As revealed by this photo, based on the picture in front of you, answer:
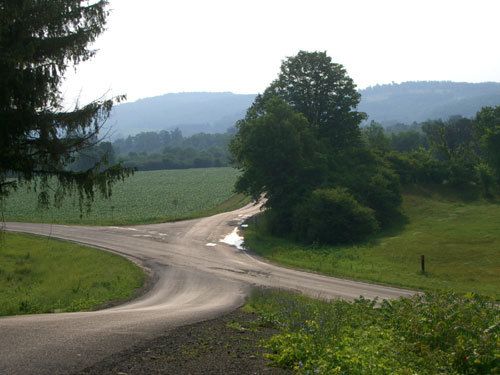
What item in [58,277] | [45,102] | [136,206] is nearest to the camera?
[45,102]

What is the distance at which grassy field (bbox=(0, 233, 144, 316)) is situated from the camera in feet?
70.3

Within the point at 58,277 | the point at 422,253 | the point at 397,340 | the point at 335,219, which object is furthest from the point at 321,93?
the point at 397,340

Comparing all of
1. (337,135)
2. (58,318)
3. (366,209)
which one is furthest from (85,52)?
(337,135)

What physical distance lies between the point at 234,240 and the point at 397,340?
34.8m

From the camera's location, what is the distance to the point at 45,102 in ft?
51.0

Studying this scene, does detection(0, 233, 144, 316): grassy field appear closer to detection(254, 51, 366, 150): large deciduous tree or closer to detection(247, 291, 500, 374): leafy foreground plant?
detection(247, 291, 500, 374): leafy foreground plant

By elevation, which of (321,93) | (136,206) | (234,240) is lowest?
(234,240)

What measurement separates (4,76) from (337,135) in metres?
49.7

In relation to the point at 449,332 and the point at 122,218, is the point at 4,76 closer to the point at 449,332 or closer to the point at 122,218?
the point at 449,332

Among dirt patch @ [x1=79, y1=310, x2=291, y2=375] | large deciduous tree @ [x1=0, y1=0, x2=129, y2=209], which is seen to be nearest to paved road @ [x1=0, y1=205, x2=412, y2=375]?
dirt patch @ [x1=79, y1=310, x2=291, y2=375]

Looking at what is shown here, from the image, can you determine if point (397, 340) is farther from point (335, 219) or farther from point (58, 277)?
point (335, 219)

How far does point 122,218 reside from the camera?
188 feet

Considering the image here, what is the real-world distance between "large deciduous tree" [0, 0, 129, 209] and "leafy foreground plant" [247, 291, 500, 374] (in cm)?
822

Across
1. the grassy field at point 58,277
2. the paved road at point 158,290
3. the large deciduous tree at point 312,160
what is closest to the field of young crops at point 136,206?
the paved road at point 158,290
